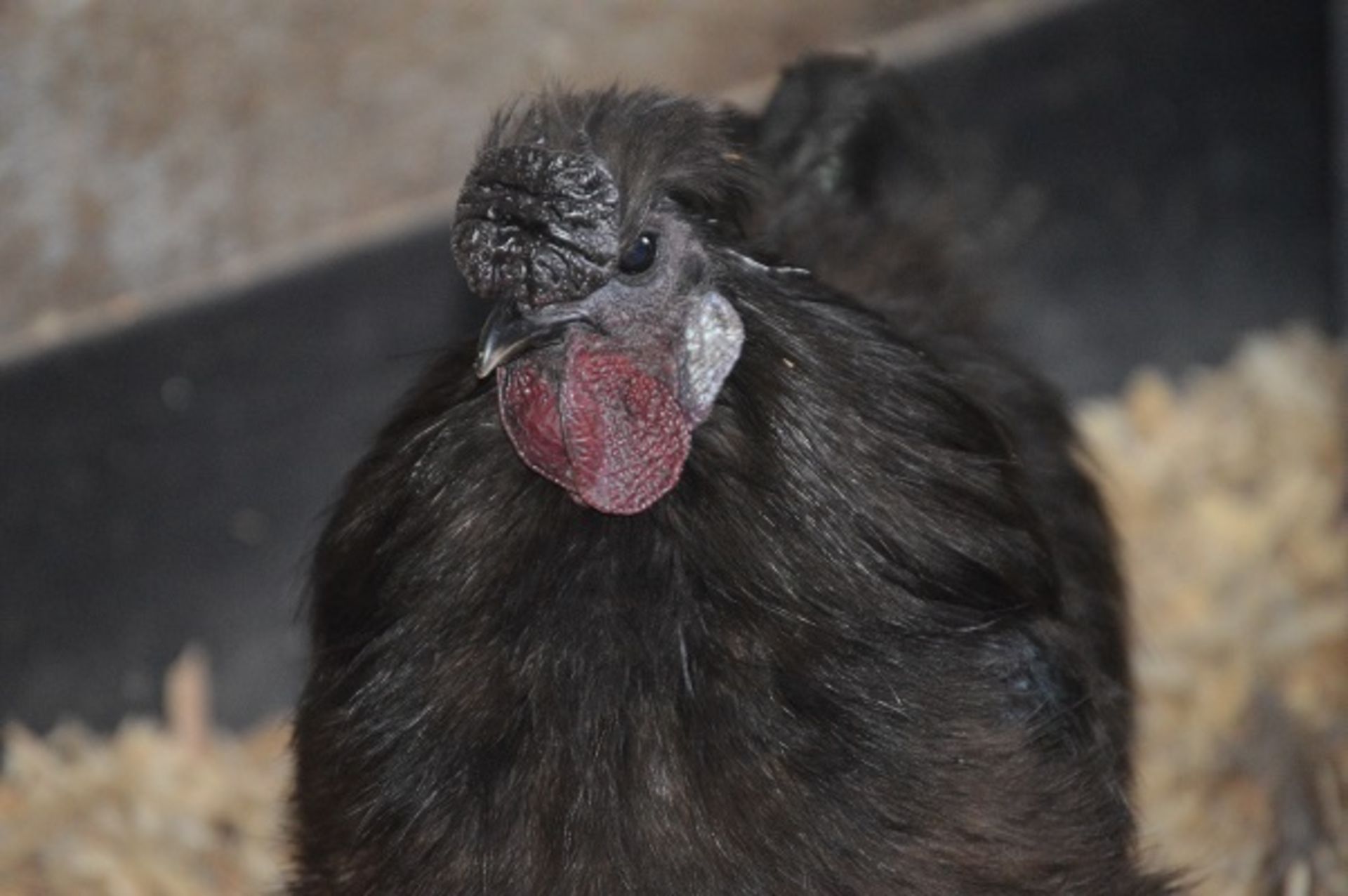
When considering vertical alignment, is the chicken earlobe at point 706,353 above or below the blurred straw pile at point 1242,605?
above

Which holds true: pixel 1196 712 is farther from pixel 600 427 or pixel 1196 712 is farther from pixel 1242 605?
pixel 600 427

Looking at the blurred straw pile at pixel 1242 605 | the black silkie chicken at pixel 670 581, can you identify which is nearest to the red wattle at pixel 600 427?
the black silkie chicken at pixel 670 581

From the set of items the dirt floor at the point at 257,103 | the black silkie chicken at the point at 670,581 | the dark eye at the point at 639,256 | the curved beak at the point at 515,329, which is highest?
the dirt floor at the point at 257,103

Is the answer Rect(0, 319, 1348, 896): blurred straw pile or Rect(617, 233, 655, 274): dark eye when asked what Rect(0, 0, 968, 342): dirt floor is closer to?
Rect(0, 319, 1348, 896): blurred straw pile

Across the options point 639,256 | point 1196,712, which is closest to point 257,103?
point 639,256

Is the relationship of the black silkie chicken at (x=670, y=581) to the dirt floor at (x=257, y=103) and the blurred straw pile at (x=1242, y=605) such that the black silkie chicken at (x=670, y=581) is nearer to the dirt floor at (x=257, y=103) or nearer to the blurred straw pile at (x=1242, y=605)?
the blurred straw pile at (x=1242, y=605)

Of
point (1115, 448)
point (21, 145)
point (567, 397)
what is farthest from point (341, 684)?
point (1115, 448)
